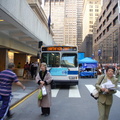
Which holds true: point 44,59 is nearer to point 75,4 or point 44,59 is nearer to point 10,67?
point 10,67

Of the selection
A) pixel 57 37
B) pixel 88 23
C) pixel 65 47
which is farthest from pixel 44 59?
pixel 57 37

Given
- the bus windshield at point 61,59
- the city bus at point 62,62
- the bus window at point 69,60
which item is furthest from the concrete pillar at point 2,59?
the bus window at point 69,60

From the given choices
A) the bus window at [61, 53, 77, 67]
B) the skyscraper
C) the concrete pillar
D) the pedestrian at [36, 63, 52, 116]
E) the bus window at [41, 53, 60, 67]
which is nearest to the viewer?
the pedestrian at [36, 63, 52, 116]

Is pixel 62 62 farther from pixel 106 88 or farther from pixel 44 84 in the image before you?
pixel 106 88

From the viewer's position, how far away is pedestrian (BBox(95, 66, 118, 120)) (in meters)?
3.95

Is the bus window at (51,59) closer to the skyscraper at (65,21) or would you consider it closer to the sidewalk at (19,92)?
the sidewalk at (19,92)

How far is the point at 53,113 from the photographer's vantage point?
5.88m

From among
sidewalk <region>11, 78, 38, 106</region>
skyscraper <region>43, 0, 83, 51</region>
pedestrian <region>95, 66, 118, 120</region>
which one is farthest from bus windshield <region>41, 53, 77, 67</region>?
skyscraper <region>43, 0, 83, 51</region>

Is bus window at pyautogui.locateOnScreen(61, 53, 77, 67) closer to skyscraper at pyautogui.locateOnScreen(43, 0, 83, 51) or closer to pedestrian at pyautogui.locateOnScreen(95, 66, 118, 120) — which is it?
pedestrian at pyautogui.locateOnScreen(95, 66, 118, 120)

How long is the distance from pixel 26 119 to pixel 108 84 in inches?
107

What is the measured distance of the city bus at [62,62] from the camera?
1120cm

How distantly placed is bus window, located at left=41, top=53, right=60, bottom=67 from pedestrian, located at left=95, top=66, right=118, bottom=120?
7.40 m

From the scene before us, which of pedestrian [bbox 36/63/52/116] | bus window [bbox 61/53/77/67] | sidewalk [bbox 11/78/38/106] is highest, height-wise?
bus window [bbox 61/53/77/67]

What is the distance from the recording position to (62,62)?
451 inches
